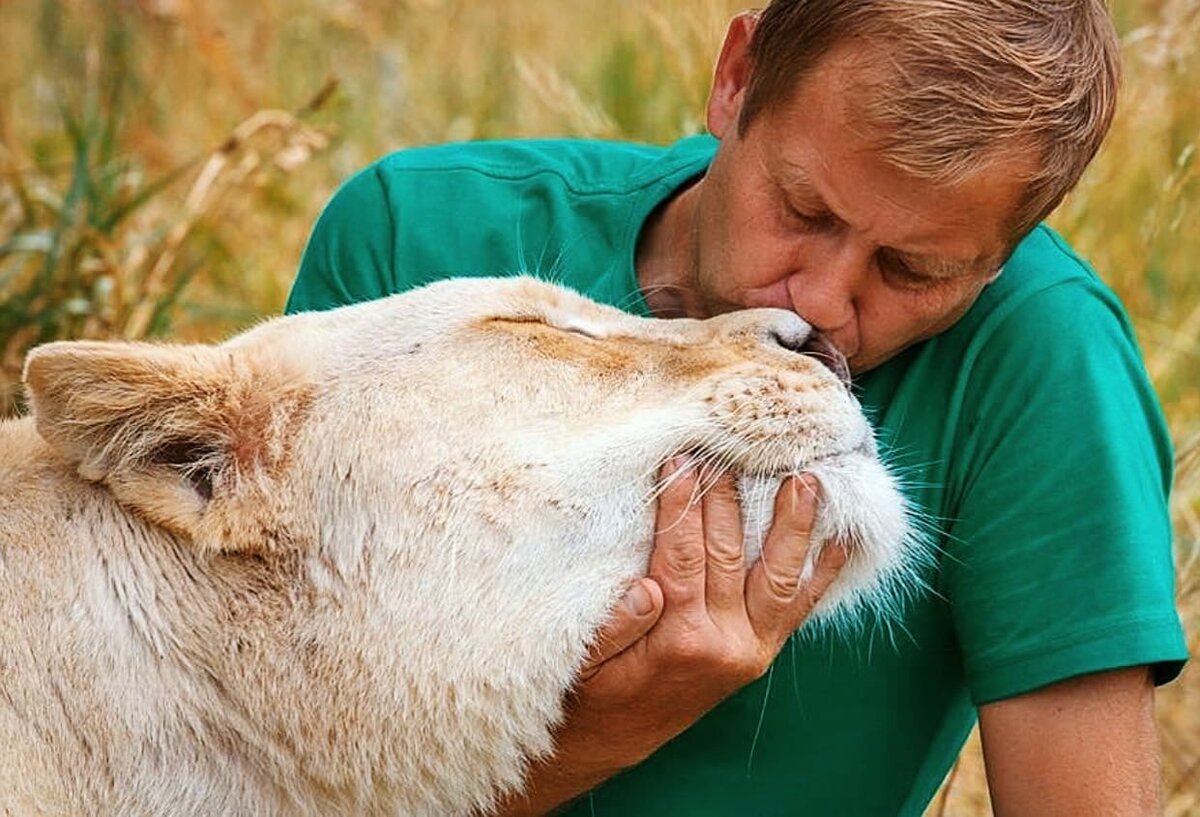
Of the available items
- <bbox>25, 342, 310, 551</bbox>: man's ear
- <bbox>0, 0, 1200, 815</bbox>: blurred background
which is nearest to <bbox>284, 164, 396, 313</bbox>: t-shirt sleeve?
<bbox>25, 342, 310, 551</bbox>: man's ear

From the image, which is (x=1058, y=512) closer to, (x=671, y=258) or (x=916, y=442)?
(x=916, y=442)

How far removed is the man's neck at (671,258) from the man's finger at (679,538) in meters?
0.57

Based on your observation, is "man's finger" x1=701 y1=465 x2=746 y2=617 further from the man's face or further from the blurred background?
the blurred background

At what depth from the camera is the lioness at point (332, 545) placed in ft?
8.11

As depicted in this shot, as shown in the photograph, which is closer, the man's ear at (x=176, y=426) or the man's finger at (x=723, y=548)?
the man's ear at (x=176, y=426)

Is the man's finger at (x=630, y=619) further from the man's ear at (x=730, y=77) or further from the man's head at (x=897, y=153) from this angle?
the man's ear at (x=730, y=77)

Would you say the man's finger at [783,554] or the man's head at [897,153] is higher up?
the man's head at [897,153]

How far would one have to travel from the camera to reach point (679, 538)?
104 inches

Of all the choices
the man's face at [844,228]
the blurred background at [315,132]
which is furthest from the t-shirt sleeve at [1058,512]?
the blurred background at [315,132]

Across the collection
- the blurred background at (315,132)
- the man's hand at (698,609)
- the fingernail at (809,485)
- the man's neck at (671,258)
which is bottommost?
the blurred background at (315,132)

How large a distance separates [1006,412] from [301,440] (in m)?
1.11

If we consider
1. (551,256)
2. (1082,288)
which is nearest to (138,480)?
(551,256)

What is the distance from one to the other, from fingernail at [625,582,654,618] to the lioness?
2 cm

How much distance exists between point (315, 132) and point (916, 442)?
9.90 feet
